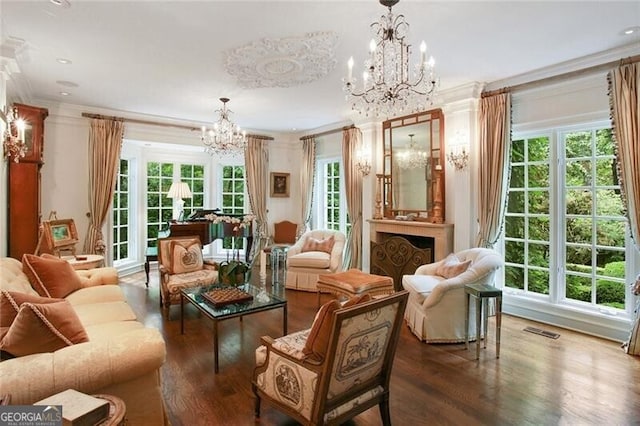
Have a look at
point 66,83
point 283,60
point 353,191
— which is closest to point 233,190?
point 353,191

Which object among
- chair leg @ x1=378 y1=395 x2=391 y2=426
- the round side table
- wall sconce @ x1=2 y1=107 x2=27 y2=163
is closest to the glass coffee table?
the round side table

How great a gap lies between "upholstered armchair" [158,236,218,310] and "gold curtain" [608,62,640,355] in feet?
14.4

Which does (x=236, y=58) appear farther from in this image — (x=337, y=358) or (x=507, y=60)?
(x=337, y=358)

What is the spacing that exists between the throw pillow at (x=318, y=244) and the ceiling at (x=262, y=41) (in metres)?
2.32

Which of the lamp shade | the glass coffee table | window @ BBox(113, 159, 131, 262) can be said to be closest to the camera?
the glass coffee table

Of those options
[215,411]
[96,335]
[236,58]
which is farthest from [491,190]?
[96,335]

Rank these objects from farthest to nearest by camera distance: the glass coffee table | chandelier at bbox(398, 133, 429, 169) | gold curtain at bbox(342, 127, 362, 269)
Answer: gold curtain at bbox(342, 127, 362, 269)
chandelier at bbox(398, 133, 429, 169)
the glass coffee table

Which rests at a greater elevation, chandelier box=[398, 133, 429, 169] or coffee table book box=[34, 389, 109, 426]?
chandelier box=[398, 133, 429, 169]

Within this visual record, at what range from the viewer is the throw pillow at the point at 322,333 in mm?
1761

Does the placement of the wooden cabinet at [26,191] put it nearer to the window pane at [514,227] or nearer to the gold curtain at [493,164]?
the gold curtain at [493,164]

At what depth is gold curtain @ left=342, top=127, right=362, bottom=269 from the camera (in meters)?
5.97

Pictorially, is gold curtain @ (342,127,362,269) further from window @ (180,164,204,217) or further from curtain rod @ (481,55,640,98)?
window @ (180,164,204,217)

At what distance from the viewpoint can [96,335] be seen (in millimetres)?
2402

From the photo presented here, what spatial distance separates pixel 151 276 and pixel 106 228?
3.66 feet
